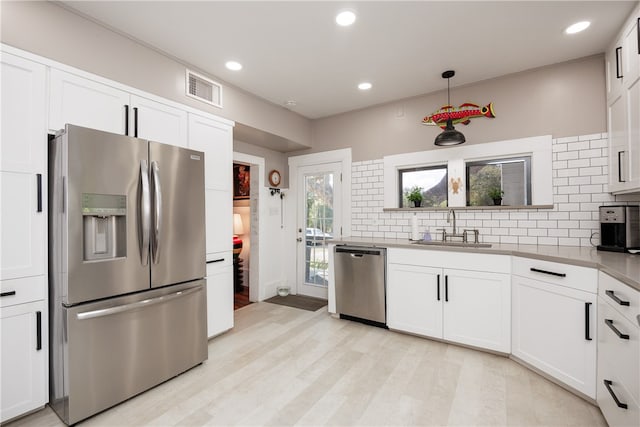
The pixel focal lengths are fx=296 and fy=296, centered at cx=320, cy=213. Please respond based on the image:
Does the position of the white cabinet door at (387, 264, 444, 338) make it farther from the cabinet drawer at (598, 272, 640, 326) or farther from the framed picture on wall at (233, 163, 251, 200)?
the framed picture on wall at (233, 163, 251, 200)

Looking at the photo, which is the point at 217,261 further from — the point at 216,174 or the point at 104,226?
the point at 104,226

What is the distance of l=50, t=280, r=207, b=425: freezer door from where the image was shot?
5.78 feet

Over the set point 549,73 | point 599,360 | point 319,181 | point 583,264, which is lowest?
point 599,360

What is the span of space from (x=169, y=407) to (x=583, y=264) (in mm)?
2900

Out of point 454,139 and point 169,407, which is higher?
point 454,139

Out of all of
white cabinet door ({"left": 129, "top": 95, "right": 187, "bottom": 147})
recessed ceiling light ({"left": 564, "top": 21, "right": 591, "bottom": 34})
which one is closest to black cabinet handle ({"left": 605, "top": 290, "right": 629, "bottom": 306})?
recessed ceiling light ({"left": 564, "top": 21, "right": 591, "bottom": 34})

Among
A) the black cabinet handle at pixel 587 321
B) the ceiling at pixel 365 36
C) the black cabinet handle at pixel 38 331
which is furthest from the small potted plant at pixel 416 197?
the black cabinet handle at pixel 38 331

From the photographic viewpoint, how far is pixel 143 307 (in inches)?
81.2

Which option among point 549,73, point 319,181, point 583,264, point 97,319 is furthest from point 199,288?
point 549,73

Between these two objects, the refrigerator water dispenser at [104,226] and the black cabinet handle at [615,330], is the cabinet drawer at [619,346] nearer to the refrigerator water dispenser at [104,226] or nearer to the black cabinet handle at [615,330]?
the black cabinet handle at [615,330]

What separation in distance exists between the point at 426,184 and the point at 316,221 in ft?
5.48

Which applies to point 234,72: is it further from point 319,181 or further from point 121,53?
point 319,181

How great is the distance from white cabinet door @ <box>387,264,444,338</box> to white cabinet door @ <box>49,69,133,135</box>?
2803mm

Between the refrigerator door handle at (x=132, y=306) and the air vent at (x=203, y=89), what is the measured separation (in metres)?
→ 1.81
